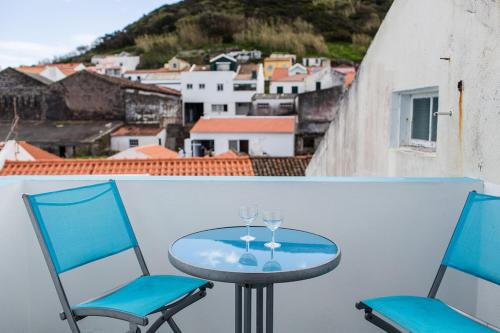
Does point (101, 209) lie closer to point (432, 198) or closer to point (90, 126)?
point (432, 198)

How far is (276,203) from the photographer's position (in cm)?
264

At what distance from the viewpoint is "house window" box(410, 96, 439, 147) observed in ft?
14.0

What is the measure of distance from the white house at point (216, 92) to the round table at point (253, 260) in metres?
35.4

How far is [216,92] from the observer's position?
124 ft

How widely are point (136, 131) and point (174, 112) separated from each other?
492 cm

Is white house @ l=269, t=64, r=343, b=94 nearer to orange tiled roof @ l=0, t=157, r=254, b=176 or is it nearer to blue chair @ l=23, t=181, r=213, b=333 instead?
orange tiled roof @ l=0, t=157, r=254, b=176

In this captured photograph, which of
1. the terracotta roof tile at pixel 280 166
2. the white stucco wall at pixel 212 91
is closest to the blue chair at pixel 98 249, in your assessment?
the terracotta roof tile at pixel 280 166

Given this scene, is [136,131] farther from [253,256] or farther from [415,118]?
[253,256]

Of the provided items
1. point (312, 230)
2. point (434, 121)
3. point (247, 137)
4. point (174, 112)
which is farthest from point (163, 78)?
point (312, 230)

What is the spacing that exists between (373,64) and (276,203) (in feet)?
11.9

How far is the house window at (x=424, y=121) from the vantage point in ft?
14.0

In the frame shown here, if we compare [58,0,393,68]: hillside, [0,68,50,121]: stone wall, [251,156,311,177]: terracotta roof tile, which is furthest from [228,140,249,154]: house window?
[58,0,393,68]: hillside

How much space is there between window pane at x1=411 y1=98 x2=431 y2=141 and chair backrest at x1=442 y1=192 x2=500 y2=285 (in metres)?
2.37

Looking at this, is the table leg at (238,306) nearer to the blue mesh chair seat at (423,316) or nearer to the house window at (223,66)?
the blue mesh chair seat at (423,316)
